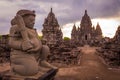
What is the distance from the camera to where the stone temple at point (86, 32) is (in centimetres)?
5453

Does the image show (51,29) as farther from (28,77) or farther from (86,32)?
(28,77)

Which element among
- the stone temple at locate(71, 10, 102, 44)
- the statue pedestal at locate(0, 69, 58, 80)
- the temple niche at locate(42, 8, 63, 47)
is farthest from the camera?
the stone temple at locate(71, 10, 102, 44)

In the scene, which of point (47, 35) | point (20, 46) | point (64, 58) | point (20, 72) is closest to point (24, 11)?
point (20, 46)

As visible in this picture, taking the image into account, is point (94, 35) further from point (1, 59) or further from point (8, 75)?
point (8, 75)

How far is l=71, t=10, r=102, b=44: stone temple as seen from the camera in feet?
179

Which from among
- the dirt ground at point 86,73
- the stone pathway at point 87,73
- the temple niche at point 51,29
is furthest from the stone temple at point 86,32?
the stone pathway at point 87,73

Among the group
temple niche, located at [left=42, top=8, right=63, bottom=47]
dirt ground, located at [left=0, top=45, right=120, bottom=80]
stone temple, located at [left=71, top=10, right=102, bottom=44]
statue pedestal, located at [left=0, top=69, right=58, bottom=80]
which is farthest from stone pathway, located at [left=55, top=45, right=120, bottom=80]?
stone temple, located at [left=71, top=10, right=102, bottom=44]

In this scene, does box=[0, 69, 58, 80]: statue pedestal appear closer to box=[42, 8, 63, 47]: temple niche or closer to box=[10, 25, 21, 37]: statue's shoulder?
box=[10, 25, 21, 37]: statue's shoulder

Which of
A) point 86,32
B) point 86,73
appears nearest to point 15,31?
point 86,73

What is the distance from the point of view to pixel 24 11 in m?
5.34

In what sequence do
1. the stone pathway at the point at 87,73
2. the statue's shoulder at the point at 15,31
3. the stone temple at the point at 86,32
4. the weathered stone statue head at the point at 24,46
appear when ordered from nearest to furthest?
the weathered stone statue head at the point at 24,46 < the statue's shoulder at the point at 15,31 < the stone pathway at the point at 87,73 < the stone temple at the point at 86,32

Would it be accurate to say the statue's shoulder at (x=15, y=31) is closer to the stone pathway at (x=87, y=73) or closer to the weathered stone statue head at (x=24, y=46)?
the weathered stone statue head at (x=24, y=46)

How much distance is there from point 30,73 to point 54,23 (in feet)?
102

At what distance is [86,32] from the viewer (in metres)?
55.7
